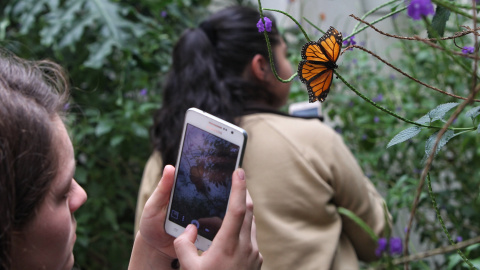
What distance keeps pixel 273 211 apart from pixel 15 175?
0.82m

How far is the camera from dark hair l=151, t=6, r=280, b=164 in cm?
144

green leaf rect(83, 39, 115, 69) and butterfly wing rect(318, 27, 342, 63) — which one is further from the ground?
butterfly wing rect(318, 27, 342, 63)

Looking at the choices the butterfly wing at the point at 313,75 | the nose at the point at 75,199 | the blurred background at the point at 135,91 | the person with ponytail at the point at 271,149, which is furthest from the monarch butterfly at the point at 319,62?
the blurred background at the point at 135,91

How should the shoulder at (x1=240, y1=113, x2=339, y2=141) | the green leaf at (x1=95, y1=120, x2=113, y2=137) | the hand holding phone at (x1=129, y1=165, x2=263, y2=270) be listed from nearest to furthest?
1. the hand holding phone at (x1=129, y1=165, x2=263, y2=270)
2. the shoulder at (x1=240, y1=113, x2=339, y2=141)
3. the green leaf at (x1=95, y1=120, x2=113, y2=137)

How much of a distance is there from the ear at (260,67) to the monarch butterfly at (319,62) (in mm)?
927

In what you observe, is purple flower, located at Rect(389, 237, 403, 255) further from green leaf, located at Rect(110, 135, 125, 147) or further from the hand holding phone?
green leaf, located at Rect(110, 135, 125, 147)

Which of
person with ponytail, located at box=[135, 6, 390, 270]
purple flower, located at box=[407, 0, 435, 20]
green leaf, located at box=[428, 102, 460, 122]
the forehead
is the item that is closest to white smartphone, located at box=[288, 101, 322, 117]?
person with ponytail, located at box=[135, 6, 390, 270]

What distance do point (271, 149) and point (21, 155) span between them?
0.84 metres

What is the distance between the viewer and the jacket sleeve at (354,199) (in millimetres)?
1455

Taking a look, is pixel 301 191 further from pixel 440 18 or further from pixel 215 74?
pixel 440 18

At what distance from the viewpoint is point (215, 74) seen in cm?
148

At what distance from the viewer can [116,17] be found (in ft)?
7.10

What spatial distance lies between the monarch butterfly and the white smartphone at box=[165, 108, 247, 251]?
284 millimetres

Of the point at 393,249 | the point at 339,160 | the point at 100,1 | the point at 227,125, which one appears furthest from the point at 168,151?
the point at 100,1
